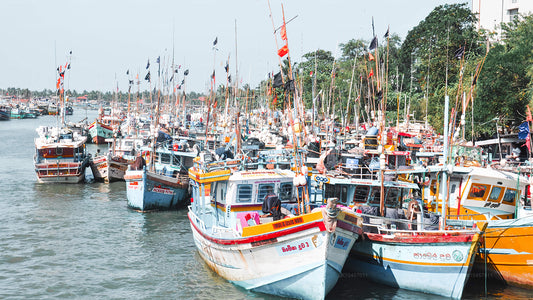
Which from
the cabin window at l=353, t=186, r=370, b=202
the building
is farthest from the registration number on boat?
the building

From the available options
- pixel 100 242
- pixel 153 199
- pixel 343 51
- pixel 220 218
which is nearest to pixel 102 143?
pixel 343 51

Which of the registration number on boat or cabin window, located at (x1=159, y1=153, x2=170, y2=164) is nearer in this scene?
the registration number on boat

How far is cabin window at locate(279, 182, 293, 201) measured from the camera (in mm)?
18823

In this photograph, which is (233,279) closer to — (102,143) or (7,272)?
(7,272)

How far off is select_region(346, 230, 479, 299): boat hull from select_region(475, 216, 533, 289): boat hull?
222 cm

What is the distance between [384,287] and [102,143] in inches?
2586

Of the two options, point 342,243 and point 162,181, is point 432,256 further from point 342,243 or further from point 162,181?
point 162,181

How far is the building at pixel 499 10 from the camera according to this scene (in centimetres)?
5256

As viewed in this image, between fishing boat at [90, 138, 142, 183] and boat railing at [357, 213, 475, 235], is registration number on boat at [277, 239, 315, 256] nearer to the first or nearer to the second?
boat railing at [357, 213, 475, 235]

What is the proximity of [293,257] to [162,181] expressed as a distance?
51.7ft

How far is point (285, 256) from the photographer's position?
594 inches

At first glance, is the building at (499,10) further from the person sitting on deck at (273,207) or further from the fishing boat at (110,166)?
the person sitting on deck at (273,207)

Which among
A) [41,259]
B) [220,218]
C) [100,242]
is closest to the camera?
[220,218]

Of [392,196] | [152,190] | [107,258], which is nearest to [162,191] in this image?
[152,190]
